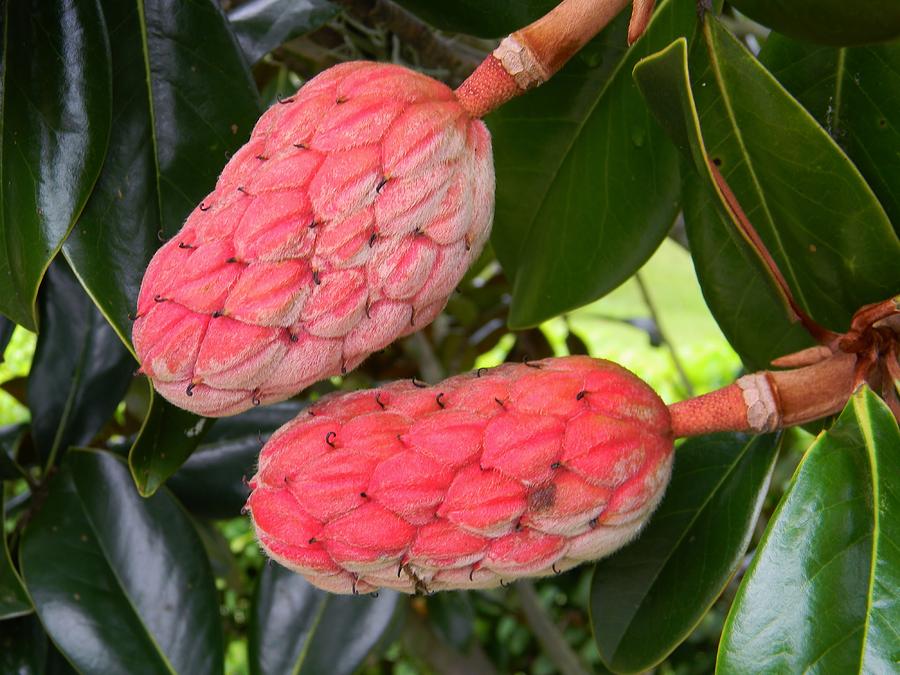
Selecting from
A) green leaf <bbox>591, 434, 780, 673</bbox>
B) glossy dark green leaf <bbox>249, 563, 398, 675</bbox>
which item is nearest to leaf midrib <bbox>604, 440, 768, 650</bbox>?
green leaf <bbox>591, 434, 780, 673</bbox>

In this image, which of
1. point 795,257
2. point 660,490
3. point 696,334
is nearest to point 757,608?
point 660,490

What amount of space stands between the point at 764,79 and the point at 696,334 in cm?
404

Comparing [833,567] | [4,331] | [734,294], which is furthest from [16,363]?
[833,567]

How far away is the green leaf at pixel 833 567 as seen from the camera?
0.68 meters

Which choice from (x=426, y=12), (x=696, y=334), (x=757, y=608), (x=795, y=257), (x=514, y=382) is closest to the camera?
(x=757, y=608)

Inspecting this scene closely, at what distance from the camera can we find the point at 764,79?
82cm

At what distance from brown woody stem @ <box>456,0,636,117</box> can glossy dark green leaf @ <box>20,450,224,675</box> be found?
0.64 meters

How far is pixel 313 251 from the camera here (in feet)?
2.42

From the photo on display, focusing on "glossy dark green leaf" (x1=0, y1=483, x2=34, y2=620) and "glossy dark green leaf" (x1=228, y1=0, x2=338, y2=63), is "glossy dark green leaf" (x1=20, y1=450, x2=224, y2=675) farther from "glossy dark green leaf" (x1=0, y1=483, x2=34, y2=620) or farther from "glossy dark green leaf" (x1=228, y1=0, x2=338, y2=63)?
"glossy dark green leaf" (x1=228, y1=0, x2=338, y2=63)

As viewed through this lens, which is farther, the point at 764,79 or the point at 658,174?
the point at 658,174

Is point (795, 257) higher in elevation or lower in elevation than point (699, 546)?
higher

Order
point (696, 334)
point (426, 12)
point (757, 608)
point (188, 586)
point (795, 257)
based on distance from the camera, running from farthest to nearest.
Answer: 1. point (696, 334)
2. point (188, 586)
3. point (426, 12)
4. point (795, 257)
5. point (757, 608)

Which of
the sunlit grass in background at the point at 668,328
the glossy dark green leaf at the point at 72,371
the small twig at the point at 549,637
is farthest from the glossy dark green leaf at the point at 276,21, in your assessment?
the sunlit grass in background at the point at 668,328

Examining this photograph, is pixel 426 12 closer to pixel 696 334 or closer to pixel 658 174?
pixel 658 174
